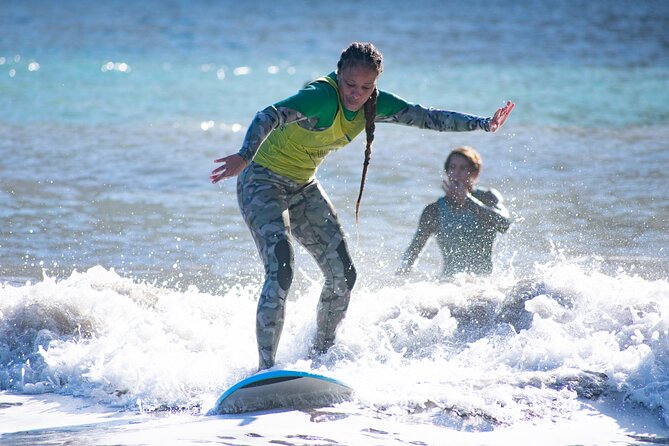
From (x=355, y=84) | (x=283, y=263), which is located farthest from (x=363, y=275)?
(x=355, y=84)

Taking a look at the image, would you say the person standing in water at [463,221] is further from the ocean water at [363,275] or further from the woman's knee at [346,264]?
the woman's knee at [346,264]

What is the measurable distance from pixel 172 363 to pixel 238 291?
1897 mm

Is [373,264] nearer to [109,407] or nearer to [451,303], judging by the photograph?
[451,303]

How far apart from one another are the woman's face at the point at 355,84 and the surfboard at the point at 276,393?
5.18 ft

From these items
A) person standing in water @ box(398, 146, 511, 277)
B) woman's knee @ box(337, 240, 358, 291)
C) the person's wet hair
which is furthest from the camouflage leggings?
the person's wet hair

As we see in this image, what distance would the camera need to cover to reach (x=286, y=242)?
560 cm

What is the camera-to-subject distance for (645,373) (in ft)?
18.9

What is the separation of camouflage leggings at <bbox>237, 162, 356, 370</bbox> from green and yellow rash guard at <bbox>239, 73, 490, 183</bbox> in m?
0.11

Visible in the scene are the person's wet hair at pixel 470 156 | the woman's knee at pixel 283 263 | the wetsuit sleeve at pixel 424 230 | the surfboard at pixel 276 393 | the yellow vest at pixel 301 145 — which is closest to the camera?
the surfboard at pixel 276 393

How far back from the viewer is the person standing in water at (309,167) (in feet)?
17.8

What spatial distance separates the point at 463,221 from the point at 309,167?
229 centimetres

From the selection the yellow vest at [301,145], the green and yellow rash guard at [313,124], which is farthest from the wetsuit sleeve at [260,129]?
the yellow vest at [301,145]

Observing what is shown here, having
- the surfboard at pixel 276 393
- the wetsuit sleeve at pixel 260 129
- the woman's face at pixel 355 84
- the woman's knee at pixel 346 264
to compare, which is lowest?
the surfboard at pixel 276 393

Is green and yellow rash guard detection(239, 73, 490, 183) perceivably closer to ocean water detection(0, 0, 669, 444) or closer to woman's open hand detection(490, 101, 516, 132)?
woman's open hand detection(490, 101, 516, 132)
